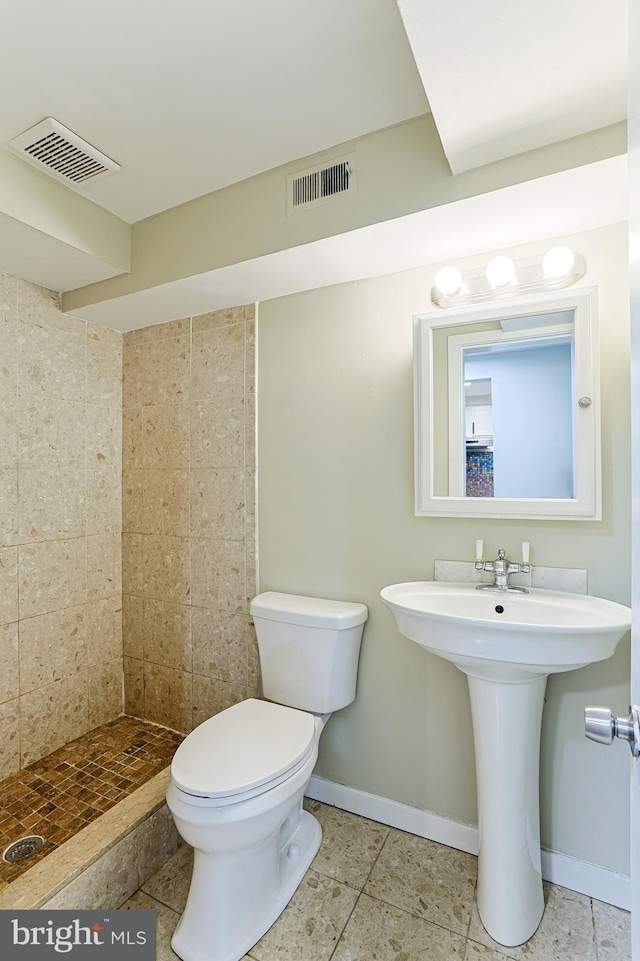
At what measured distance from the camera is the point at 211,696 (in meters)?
2.01

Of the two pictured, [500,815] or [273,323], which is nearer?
[500,815]

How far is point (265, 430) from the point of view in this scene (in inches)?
74.9

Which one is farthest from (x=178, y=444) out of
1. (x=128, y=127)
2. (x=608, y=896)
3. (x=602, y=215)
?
(x=608, y=896)

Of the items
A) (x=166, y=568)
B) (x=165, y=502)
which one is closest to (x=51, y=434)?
(x=165, y=502)

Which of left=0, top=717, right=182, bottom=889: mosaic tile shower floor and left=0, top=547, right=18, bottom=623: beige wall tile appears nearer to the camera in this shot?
left=0, top=717, right=182, bottom=889: mosaic tile shower floor

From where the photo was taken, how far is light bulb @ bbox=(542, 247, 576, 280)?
134cm

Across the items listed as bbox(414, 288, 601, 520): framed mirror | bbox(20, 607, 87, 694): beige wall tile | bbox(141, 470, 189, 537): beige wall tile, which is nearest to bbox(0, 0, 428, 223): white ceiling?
bbox(414, 288, 601, 520): framed mirror

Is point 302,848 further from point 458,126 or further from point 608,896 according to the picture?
point 458,126

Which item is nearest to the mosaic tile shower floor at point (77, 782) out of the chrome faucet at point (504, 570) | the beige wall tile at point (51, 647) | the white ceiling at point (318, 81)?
the beige wall tile at point (51, 647)

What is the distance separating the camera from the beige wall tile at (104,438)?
217 cm

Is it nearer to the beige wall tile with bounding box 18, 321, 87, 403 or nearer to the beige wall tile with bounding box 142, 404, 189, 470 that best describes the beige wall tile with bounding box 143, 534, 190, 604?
the beige wall tile with bounding box 142, 404, 189, 470

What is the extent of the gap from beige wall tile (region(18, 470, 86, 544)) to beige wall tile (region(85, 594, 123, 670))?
37 centimetres

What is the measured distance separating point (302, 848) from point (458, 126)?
214cm

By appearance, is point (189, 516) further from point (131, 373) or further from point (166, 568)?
point (131, 373)
